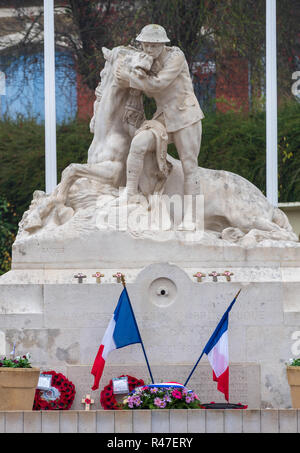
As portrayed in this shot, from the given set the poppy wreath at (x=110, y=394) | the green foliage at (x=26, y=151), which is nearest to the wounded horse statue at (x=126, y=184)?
the poppy wreath at (x=110, y=394)

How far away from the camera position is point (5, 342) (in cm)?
1402

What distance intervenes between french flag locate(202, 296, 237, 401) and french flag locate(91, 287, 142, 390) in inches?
28.8

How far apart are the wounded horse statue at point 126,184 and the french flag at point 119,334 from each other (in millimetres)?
1504

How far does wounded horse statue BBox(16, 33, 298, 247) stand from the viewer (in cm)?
1473

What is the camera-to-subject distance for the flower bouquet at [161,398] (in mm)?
12366

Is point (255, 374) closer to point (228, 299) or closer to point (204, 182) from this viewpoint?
point (228, 299)

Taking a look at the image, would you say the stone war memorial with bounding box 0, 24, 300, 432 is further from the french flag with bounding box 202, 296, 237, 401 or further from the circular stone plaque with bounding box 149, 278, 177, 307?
the french flag with bounding box 202, 296, 237, 401

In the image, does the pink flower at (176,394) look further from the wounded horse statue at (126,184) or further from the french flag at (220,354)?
the wounded horse statue at (126,184)

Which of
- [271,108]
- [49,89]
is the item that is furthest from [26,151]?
[271,108]

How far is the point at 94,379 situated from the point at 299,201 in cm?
857

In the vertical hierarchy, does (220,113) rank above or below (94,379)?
above

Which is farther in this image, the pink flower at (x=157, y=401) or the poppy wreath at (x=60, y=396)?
the poppy wreath at (x=60, y=396)
